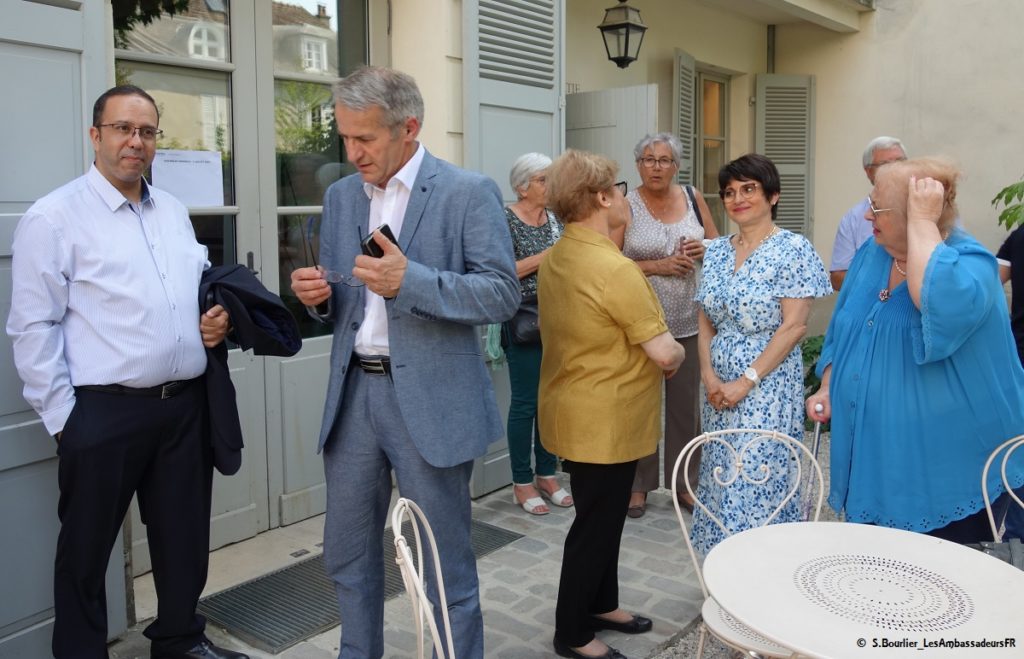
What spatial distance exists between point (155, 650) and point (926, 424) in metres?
2.47

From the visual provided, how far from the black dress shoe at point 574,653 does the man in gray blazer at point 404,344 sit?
59cm

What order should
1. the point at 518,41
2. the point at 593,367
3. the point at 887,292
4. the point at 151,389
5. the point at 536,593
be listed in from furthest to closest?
the point at 518,41 < the point at 536,593 < the point at 593,367 < the point at 151,389 < the point at 887,292

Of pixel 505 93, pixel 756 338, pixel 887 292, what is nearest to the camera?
pixel 887 292

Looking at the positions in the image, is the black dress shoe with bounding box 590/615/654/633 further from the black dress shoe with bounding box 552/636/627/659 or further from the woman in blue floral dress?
the woman in blue floral dress

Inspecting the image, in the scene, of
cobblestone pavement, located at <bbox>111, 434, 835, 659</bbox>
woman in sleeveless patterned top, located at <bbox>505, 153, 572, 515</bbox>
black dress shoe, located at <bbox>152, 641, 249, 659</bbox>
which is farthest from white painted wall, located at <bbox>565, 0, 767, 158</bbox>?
black dress shoe, located at <bbox>152, 641, 249, 659</bbox>

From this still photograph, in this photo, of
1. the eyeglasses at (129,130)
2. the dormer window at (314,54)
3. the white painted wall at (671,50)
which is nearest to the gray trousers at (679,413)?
the dormer window at (314,54)

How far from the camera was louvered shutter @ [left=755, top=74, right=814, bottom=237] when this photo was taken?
853 cm

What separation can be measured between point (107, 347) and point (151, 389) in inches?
7.1

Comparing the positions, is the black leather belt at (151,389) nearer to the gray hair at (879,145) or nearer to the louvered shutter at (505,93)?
the louvered shutter at (505,93)

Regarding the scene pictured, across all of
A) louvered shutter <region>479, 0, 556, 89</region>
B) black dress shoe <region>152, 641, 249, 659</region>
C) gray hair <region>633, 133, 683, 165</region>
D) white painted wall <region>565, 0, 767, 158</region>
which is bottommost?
black dress shoe <region>152, 641, 249, 659</region>

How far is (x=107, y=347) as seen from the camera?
259cm

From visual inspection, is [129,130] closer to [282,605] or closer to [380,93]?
[380,93]

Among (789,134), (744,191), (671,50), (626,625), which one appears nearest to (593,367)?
(744,191)

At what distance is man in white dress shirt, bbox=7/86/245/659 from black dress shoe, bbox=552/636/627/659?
1.32 meters
